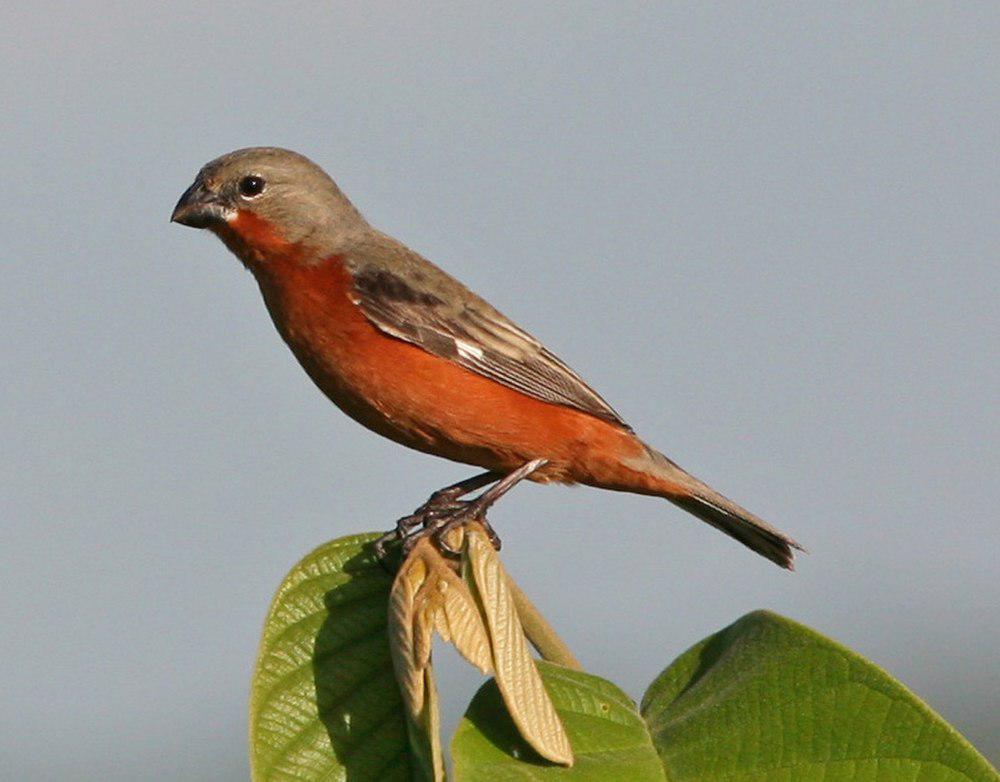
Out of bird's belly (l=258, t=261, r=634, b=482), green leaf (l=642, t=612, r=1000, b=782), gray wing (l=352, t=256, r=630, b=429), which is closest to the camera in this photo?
green leaf (l=642, t=612, r=1000, b=782)

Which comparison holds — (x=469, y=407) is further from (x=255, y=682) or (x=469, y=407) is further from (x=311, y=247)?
(x=255, y=682)

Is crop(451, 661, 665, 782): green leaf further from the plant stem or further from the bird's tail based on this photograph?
the bird's tail

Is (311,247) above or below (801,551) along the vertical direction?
above

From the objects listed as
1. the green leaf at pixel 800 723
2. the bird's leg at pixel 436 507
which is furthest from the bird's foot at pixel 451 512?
the green leaf at pixel 800 723

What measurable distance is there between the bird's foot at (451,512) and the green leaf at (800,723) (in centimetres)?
64

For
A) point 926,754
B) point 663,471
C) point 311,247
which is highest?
point 311,247

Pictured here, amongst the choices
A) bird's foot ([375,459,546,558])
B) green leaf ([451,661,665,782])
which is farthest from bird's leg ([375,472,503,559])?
green leaf ([451,661,665,782])

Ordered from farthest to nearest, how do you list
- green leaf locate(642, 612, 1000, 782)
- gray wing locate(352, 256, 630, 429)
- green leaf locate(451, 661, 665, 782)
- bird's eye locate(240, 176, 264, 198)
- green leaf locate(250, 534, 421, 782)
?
bird's eye locate(240, 176, 264, 198) → gray wing locate(352, 256, 630, 429) → green leaf locate(250, 534, 421, 782) → green leaf locate(451, 661, 665, 782) → green leaf locate(642, 612, 1000, 782)

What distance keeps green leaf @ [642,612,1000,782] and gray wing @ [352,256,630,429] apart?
9.62 ft

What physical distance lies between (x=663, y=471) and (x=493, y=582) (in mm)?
3219

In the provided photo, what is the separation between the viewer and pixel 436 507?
188 inches

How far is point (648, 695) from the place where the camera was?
3305 millimetres

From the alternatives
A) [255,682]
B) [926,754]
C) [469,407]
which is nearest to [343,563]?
[255,682]

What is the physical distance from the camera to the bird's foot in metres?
3.30
